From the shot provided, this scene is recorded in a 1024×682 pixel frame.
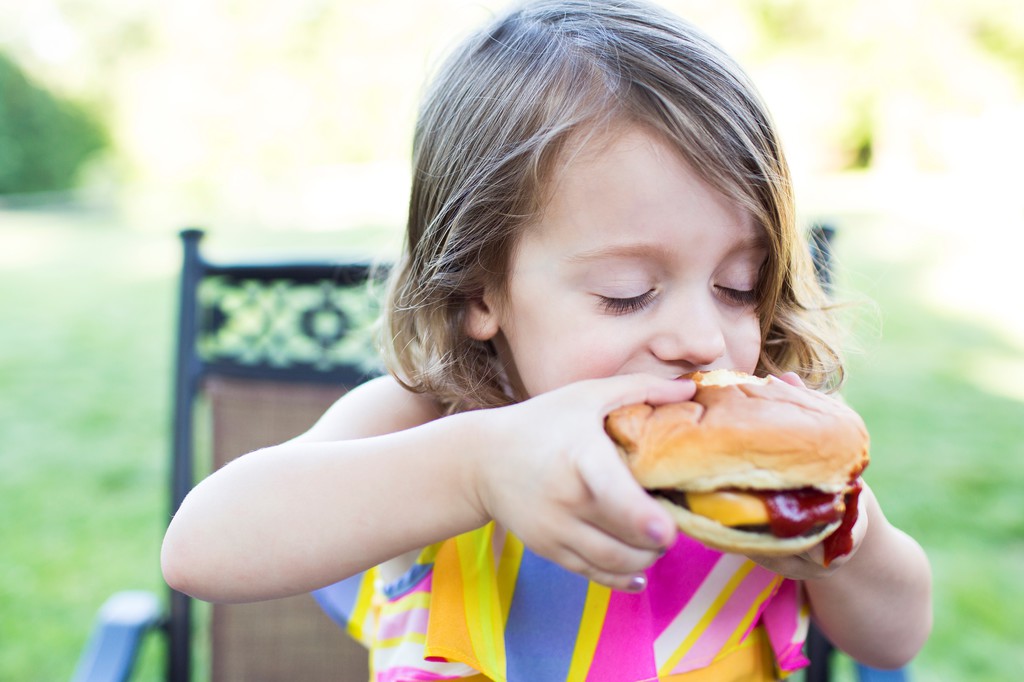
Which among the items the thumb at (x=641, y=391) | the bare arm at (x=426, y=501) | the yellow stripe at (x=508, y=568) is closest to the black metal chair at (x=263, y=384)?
the yellow stripe at (x=508, y=568)

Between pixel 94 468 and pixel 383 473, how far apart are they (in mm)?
4139

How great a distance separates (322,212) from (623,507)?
13199mm

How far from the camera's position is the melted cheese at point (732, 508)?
3.22ft

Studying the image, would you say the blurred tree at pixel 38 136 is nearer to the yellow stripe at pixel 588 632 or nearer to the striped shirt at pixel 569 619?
the striped shirt at pixel 569 619

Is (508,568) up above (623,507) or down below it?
below

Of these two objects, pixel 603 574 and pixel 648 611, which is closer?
pixel 603 574

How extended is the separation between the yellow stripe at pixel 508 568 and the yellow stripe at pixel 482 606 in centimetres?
2

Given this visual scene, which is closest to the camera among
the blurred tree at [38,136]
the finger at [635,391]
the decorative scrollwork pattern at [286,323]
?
the finger at [635,391]

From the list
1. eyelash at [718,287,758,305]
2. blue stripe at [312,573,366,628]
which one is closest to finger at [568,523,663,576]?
eyelash at [718,287,758,305]

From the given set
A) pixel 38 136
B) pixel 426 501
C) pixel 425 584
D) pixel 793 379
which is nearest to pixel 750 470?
pixel 793 379

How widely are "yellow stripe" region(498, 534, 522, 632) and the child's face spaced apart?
32 cm

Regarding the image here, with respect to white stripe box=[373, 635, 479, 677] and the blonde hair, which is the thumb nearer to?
the blonde hair

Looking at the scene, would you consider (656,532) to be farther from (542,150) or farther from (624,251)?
(542,150)

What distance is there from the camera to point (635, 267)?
1.22m
